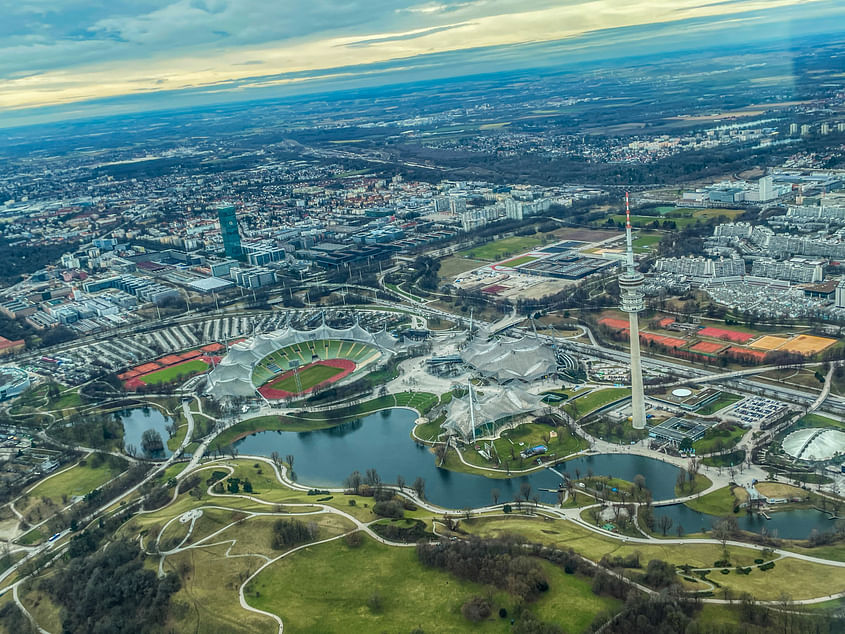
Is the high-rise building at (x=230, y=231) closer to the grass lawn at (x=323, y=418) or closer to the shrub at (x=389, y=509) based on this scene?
the grass lawn at (x=323, y=418)

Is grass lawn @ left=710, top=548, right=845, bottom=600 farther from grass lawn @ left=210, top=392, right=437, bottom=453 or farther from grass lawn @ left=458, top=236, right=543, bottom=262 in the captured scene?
grass lawn @ left=458, top=236, right=543, bottom=262

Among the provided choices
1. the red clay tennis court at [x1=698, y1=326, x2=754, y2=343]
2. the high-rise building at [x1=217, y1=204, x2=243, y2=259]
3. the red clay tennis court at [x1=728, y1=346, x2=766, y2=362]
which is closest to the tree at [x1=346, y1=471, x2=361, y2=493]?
the red clay tennis court at [x1=728, y1=346, x2=766, y2=362]

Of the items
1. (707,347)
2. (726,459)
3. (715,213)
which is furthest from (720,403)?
(715,213)

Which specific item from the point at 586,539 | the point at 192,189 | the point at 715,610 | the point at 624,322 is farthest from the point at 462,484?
the point at 192,189

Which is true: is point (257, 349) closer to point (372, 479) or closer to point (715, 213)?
point (372, 479)

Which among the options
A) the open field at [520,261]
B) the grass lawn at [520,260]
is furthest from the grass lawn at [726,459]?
the grass lawn at [520,260]

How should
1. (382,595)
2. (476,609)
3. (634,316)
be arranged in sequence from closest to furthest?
(476,609), (382,595), (634,316)

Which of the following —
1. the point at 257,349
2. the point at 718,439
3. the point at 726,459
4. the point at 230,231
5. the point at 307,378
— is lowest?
the point at 726,459
